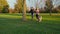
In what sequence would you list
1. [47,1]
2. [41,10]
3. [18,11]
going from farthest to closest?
[18,11]
[41,10]
[47,1]

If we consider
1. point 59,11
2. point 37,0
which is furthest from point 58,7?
point 37,0

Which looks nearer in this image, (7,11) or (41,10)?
(41,10)

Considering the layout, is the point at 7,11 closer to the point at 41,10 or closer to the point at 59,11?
the point at 41,10

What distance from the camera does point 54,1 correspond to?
2402 inches

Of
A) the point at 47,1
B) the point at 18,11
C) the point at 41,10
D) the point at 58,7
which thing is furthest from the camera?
the point at 18,11

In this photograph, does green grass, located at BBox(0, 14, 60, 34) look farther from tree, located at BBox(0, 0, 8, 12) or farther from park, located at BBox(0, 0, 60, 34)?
tree, located at BBox(0, 0, 8, 12)

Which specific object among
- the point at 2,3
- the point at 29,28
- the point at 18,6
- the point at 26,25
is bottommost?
the point at 18,6

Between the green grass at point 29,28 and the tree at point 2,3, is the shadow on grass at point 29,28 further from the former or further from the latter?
the tree at point 2,3

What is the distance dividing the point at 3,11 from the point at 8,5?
5.63 m

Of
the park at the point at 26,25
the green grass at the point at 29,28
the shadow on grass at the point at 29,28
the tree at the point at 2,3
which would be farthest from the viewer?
the tree at the point at 2,3

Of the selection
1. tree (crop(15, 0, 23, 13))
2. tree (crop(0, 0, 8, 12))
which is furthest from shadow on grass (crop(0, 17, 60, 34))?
tree (crop(0, 0, 8, 12))

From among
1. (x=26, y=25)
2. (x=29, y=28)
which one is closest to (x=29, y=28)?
(x=29, y=28)

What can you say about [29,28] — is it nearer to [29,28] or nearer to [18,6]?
[29,28]

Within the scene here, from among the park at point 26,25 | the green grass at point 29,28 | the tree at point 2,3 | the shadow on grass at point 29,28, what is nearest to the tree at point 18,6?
the tree at point 2,3
